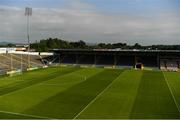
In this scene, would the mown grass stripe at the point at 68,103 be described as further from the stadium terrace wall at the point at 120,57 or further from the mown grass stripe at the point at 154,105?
the stadium terrace wall at the point at 120,57

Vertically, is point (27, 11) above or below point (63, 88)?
above

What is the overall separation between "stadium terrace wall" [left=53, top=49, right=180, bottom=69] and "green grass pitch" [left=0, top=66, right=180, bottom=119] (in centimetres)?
3089

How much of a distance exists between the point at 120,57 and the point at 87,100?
50239mm

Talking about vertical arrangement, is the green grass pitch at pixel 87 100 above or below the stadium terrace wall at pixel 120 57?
below

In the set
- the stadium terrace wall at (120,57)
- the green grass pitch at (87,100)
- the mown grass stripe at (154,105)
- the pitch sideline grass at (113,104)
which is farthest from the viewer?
the stadium terrace wall at (120,57)

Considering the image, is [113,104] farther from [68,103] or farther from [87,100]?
[68,103]

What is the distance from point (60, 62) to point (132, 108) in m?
54.4

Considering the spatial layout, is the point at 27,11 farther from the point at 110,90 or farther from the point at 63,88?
the point at 110,90

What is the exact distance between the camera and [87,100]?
31594 millimetres

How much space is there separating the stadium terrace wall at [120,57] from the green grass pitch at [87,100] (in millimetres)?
30895

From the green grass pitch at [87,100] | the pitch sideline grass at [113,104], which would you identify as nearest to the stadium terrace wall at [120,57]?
the green grass pitch at [87,100]

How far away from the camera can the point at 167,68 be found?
7219 cm

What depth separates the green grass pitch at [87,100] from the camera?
25.6 m

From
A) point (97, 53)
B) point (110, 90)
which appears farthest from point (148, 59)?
point (110, 90)
